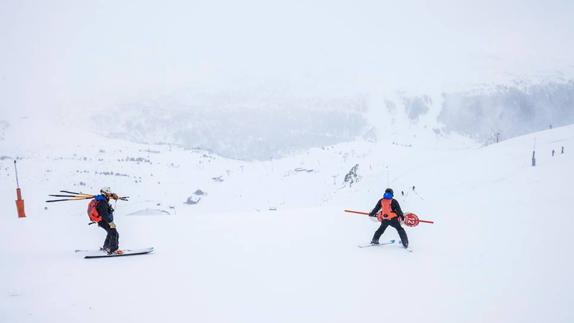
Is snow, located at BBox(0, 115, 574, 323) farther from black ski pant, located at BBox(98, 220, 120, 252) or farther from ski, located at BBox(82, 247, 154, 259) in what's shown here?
black ski pant, located at BBox(98, 220, 120, 252)

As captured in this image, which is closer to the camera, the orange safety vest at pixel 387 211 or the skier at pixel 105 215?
the skier at pixel 105 215

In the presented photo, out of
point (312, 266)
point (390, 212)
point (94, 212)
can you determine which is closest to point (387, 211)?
point (390, 212)

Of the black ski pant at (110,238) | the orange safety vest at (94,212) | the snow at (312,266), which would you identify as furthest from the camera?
the black ski pant at (110,238)

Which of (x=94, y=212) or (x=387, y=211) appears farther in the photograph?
(x=387, y=211)

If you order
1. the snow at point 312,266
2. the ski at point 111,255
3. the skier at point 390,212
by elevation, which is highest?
the skier at point 390,212

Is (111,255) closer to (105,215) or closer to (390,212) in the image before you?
(105,215)

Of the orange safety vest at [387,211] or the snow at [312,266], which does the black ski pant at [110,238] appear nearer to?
the snow at [312,266]

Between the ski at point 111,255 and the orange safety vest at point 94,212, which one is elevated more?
the orange safety vest at point 94,212

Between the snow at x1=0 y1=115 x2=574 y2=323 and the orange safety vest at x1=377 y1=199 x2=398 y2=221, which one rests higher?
the orange safety vest at x1=377 y1=199 x2=398 y2=221

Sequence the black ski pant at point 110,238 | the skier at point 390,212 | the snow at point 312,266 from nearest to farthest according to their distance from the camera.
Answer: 1. the snow at point 312,266
2. the black ski pant at point 110,238
3. the skier at point 390,212

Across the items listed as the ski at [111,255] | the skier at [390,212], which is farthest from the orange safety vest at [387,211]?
the ski at [111,255]

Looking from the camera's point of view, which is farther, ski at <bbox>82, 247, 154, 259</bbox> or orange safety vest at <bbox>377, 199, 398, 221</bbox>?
orange safety vest at <bbox>377, 199, 398, 221</bbox>

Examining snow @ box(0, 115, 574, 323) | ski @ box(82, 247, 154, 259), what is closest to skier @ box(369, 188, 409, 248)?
snow @ box(0, 115, 574, 323)

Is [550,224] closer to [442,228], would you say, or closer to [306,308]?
[442,228]
